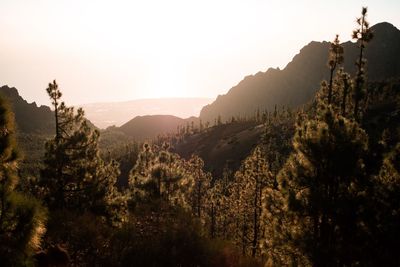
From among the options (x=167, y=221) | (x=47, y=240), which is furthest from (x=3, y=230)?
(x=167, y=221)

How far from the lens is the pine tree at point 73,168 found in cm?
2648

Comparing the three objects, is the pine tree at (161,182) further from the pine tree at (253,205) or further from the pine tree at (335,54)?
the pine tree at (335,54)

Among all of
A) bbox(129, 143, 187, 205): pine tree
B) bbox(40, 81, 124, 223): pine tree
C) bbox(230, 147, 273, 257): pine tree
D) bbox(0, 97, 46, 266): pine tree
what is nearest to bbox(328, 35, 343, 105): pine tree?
bbox(230, 147, 273, 257): pine tree

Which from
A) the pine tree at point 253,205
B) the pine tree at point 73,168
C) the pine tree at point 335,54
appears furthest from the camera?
the pine tree at point 253,205

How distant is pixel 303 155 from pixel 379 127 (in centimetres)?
10364

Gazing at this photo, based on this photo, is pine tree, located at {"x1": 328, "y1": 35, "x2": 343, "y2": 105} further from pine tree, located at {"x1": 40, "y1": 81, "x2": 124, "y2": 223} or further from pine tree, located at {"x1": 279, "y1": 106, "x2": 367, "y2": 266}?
pine tree, located at {"x1": 40, "y1": 81, "x2": 124, "y2": 223}

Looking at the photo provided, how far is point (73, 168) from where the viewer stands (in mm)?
27266

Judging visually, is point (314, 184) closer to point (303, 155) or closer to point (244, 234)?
point (303, 155)

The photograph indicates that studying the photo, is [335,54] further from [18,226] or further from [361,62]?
[18,226]

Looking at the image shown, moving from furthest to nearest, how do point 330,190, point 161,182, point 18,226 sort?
1. point 161,182
2. point 330,190
3. point 18,226

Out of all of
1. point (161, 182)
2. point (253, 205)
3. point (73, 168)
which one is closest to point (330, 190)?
point (73, 168)

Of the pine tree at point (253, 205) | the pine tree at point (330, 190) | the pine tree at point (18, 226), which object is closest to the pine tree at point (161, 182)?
the pine tree at point (253, 205)

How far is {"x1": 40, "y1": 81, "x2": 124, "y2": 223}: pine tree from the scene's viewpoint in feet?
86.9

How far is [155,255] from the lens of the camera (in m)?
17.3
